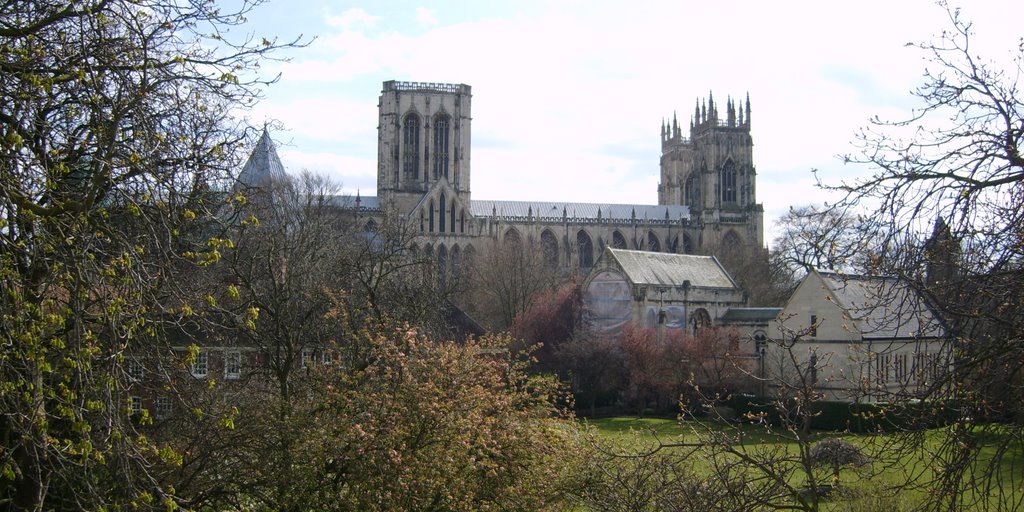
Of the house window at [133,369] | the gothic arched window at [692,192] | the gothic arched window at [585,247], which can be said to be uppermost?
the gothic arched window at [692,192]

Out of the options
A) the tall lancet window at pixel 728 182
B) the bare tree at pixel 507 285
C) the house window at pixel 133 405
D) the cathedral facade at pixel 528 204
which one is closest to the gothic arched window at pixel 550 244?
the cathedral facade at pixel 528 204

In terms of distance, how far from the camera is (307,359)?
17.4 meters

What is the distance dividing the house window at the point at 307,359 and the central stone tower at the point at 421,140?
57.0 meters

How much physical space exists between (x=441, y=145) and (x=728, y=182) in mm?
26314

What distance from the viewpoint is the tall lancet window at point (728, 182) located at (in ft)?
286

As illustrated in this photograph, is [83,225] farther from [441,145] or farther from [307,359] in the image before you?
[441,145]

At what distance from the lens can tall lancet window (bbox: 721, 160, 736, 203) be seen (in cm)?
8725

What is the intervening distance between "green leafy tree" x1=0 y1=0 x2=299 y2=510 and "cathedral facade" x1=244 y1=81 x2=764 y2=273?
6519 cm

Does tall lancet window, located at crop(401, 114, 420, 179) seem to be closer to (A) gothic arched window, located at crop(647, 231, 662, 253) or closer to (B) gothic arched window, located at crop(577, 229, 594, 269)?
(B) gothic arched window, located at crop(577, 229, 594, 269)

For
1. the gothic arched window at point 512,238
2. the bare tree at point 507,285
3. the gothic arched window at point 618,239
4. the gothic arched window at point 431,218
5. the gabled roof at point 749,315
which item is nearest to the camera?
the gabled roof at point 749,315

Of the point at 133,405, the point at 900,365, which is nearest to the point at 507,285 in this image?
the point at 133,405

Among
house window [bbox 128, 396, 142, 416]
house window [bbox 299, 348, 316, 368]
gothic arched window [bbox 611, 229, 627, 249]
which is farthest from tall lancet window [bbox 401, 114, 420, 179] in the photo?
house window [bbox 128, 396, 142, 416]

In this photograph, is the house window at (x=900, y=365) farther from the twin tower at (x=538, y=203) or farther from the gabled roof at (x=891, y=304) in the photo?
the twin tower at (x=538, y=203)

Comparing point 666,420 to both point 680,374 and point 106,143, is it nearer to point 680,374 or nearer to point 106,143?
point 680,374
